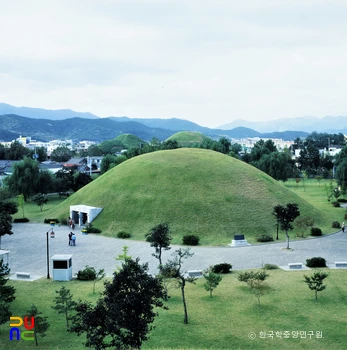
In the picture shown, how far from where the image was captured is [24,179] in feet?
261

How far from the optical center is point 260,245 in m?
44.4

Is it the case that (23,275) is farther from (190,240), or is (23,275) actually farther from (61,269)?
(190,240)

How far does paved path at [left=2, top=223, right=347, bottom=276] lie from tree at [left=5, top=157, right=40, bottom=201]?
3163 centimetres

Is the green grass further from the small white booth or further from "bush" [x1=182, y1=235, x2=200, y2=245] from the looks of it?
"bush" [x1=182, y1=235, x2=200, y2=245]

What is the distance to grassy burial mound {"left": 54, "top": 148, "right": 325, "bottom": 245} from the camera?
165 ft

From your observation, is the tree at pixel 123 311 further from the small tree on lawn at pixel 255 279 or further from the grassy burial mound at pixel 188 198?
the grassy burial mound at pixel 188 198

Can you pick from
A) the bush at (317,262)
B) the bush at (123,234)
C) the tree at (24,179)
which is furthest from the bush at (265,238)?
the tree at (24,179)

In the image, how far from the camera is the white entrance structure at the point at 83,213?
2173 inches

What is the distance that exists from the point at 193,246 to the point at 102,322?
30014 mm

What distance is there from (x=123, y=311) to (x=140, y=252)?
27.4 m

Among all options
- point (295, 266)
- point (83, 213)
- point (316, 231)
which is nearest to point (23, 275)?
point (295, 266)

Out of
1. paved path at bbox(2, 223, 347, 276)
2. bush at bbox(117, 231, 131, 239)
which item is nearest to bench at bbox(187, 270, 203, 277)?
paved path at bbox(2, 223, 347, 276)

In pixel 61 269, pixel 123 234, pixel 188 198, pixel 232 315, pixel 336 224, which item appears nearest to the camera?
pixel 232 315

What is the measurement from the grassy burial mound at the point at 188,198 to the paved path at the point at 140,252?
386 cm
